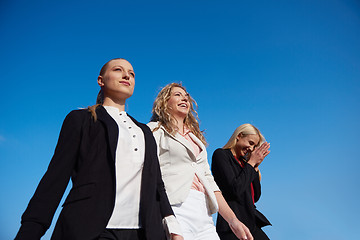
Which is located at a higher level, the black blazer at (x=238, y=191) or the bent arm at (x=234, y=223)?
the black blazer at (x=238, y=191)

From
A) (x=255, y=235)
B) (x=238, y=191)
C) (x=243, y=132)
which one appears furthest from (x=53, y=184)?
(x=243, y=132)

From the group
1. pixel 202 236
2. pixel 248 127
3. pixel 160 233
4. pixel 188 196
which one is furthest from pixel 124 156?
pixel 248 127

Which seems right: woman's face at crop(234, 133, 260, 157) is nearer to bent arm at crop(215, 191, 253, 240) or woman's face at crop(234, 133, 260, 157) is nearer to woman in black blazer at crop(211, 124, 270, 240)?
woman in black blazer at crop(211, 124, 270, 240)

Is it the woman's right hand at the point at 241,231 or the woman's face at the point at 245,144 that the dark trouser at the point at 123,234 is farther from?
the woman's face at the point at 245,144

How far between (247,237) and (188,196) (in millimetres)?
879

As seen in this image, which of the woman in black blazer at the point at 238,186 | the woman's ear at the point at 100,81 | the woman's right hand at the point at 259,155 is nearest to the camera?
the woman's ear at the point at 100,81

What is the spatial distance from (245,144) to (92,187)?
3661 mm

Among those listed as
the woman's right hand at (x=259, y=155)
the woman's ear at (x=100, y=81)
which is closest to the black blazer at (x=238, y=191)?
the woman's right hand at (x=259, y=155)

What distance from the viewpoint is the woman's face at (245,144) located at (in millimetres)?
5535

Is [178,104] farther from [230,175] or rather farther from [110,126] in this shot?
[110,126]

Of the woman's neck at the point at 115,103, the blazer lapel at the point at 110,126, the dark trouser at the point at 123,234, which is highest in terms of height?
the woman's neck at the point at 115,103

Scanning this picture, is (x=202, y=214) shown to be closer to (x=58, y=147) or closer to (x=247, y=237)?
(x=247, y=237)

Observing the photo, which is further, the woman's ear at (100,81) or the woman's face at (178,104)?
the woman's face at (178,104)

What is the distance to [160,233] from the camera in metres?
2.44
